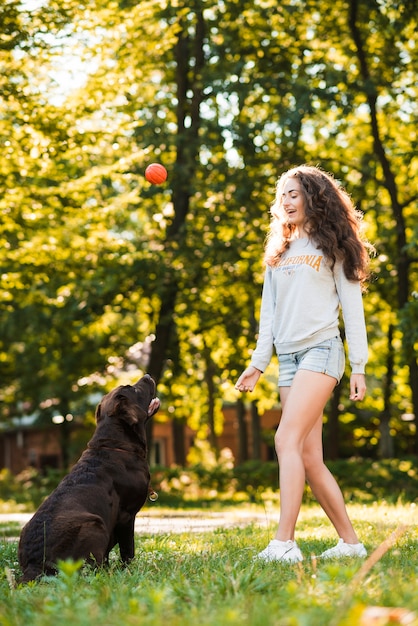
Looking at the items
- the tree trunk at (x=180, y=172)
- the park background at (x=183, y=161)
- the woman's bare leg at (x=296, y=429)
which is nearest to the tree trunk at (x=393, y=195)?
the park background at (x=183, y=161)

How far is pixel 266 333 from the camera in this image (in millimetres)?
5965

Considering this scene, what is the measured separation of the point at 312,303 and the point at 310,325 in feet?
0.48

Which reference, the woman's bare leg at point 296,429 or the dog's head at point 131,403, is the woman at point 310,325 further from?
the dog's head at point 131,403

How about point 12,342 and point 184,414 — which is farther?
point 184,414

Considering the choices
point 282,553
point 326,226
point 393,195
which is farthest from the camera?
point 393,195

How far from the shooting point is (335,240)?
5.75 metres

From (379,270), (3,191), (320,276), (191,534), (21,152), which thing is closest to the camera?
(320,276)

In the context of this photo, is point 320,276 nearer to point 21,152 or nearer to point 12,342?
point 21,152

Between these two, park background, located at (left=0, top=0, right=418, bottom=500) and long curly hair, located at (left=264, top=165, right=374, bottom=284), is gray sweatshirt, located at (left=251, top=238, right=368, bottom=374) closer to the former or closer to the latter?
long curly hair, located at (left=264, top=165, right=374, bottom=284)

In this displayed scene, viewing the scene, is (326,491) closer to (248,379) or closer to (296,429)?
(296,429)

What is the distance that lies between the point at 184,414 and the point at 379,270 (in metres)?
11.1

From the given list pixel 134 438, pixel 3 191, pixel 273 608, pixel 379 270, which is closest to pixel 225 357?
pixel 379 270

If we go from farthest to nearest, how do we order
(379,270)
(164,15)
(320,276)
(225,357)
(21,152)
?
(225,357), (379,270), (164,15), (21,152), (320,276)

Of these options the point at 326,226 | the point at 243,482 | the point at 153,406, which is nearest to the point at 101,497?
the point at 153,406
